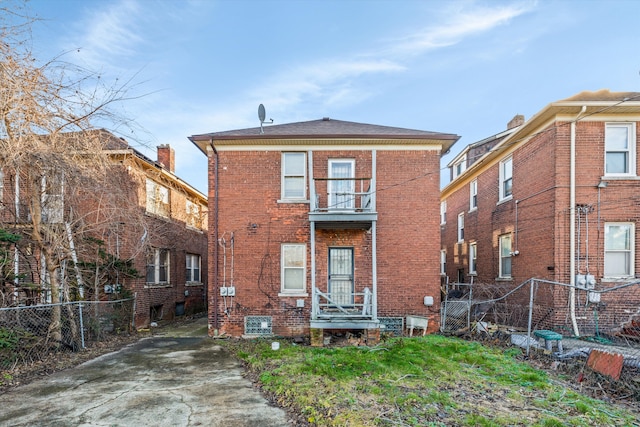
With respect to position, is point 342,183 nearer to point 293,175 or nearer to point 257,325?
point 293,175

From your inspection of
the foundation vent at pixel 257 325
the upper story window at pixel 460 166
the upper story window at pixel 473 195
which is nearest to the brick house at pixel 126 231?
the foundation vent at pixel 257 325

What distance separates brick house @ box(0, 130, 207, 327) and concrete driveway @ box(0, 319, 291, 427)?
2.81 m

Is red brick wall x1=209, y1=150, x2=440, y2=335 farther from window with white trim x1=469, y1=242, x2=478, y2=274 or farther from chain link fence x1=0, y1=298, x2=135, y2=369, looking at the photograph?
window with white trim x1=469, y1=242, x2=478, y2=274

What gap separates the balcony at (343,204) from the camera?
9039mm

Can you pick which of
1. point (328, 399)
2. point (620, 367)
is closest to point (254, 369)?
point (328, 399)

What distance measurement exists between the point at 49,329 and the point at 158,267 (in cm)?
565

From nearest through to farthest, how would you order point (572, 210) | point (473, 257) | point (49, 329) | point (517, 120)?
1. point (49, 329)
2. point (572, 210)
3. point (473, 257)
4. point (517, 120)

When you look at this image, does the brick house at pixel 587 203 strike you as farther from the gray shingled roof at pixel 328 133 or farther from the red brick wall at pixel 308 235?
the red brick wall at pixel 308 235

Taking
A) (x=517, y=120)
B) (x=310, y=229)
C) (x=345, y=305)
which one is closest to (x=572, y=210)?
(x=345, y=305)

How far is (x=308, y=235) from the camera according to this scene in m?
10.1

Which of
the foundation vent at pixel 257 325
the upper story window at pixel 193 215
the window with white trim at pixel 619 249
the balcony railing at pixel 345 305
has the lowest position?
the foundation vent at pixel 257 325

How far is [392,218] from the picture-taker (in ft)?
33.1

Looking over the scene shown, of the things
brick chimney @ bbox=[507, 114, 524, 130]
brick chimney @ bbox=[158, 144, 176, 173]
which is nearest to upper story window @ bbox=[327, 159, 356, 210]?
brick chimney @ bbox=[158, 144, 176, 173]

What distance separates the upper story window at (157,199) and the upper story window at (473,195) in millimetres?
13857
